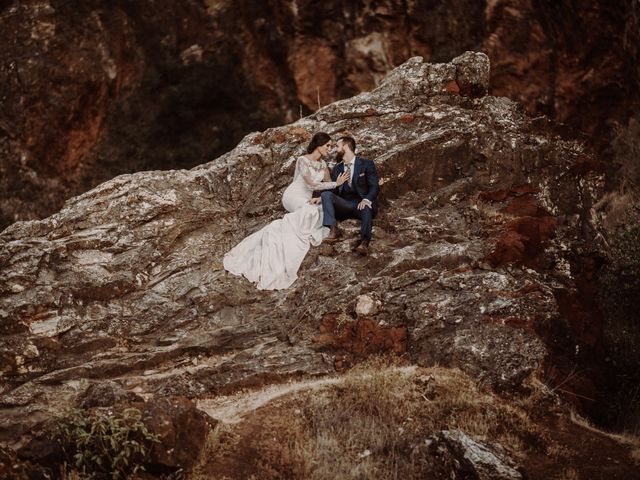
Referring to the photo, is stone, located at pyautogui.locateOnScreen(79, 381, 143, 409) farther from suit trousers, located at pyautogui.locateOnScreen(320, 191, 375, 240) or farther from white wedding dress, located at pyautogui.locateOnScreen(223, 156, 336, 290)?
suit trousers, located at pyautogui.locateOnScreen(320, 191, 375, 240)

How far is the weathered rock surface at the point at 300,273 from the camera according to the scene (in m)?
10.3

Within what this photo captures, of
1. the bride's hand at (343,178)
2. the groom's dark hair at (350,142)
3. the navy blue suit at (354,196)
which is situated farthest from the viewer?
the groom's dark hair at (350,142)

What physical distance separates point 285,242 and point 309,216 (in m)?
0.57

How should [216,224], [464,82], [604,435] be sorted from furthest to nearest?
1. [464,82]
2. [216,224]
3. [604,435]

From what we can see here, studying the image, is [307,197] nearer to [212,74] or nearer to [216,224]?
[216,224]

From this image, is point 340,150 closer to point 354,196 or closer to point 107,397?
point 354,196

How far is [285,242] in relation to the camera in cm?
1110

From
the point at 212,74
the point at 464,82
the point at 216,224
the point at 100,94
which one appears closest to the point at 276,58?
the point at 212,74

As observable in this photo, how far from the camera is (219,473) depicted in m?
7.96

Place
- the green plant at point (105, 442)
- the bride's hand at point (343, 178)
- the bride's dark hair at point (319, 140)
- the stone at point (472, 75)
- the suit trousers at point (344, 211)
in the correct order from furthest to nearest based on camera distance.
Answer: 1. the stone at point (472, 75)
2. the bride's dark hair at point (319, 140)
3. the bride's hand at point (343, 178)
4. the suit trousers at point (344, 211)
5. the green plant at point (105, 442)

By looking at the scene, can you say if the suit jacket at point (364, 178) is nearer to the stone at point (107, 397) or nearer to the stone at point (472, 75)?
the stone at point (472, 75)

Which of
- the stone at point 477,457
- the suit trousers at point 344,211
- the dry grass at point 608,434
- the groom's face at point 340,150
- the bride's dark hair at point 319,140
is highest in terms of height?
the bride's dark hair at point 319,140

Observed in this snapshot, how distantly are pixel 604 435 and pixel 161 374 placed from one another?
5.72 m

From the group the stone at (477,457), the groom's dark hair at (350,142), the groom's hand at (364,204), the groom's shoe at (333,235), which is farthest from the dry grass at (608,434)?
the groom's dark hair at (350,142)
